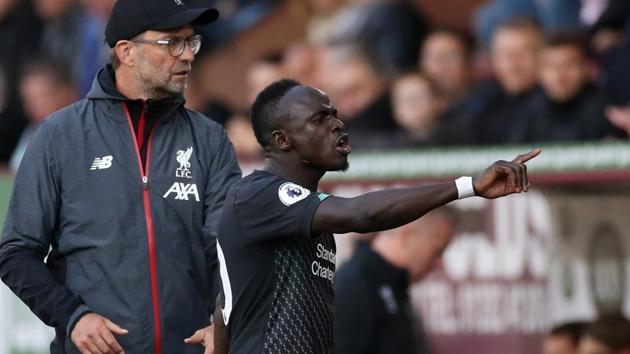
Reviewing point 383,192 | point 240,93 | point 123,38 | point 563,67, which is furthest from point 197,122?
point 240,93

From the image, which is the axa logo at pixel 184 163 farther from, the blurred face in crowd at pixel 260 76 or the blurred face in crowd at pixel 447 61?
the blurred face in crowd at pixel 260 76

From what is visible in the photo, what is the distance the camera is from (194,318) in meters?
5.45

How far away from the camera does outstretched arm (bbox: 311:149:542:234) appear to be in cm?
443

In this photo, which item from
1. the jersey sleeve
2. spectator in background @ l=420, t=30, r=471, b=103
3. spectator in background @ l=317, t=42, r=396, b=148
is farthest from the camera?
spectator in background @ l=317, t=42, r=396, b=148

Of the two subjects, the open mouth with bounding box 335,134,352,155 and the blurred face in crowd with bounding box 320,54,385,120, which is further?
the blurred face in crowd with bounding box 320,54,385,120

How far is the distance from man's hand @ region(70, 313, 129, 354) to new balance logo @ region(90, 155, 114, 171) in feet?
1.91

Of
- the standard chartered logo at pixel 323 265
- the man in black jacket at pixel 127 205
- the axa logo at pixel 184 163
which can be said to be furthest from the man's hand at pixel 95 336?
the standard chartered logo at pixel 323 265

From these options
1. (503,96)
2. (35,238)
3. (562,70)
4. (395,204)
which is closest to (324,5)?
(503,96)

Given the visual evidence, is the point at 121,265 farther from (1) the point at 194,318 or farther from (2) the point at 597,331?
(2) the point at 597,331

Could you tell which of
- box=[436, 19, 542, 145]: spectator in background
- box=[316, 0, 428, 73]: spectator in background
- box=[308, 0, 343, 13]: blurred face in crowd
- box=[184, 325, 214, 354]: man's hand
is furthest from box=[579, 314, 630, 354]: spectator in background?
box=[184, 325, 214, 354]: man's hand

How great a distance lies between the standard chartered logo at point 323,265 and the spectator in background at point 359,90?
516 cm

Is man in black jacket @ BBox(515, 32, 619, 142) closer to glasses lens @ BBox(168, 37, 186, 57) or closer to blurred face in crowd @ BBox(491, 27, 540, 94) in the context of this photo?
blurred face in crowd @ BBox(491, 27, 540, 94)

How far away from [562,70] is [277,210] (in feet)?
16.6

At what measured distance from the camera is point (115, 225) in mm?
5355
